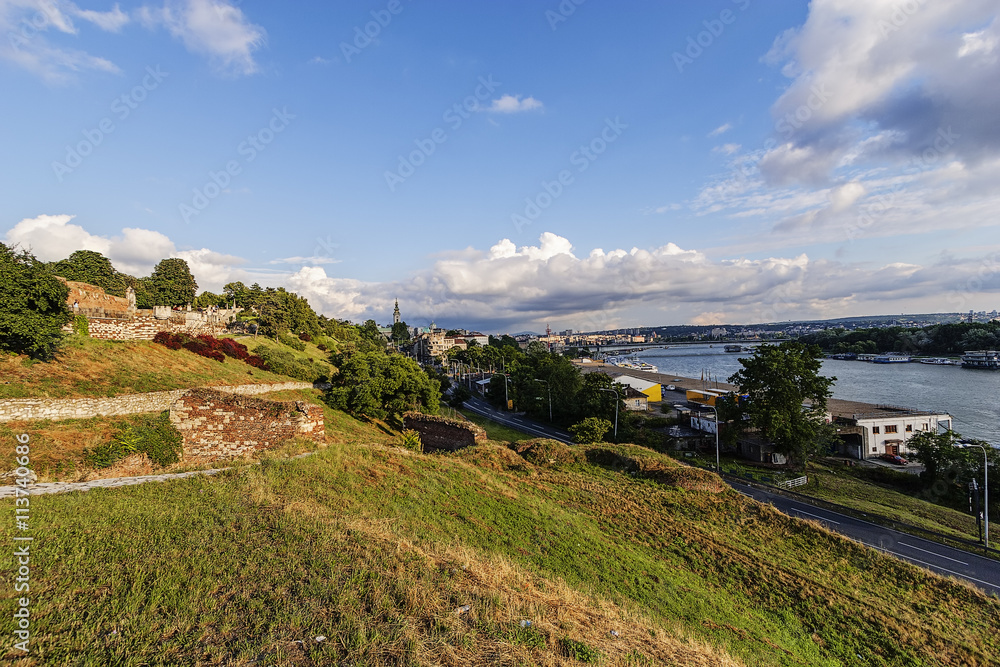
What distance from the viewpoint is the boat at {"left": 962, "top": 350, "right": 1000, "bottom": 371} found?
91.4 metres

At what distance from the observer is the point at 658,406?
53625mm

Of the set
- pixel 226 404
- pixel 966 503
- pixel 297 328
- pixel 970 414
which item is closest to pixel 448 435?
pixel 226 404

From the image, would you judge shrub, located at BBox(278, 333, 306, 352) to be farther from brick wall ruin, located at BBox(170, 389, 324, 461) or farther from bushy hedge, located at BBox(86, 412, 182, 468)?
brick wall ruin, located at BBox(170, 389, 324, 461)

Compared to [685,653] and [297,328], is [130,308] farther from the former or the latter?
[685,653]

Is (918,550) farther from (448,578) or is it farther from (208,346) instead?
(208,346)

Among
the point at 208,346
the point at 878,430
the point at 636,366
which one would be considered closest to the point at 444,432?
the point at 208,346

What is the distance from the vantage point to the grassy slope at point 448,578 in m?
4.89

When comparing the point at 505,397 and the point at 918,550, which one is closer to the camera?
the point at 918,550

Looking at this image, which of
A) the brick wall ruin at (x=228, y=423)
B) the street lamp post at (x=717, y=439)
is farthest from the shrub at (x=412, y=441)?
the street lamp post at (x=717, y=439)

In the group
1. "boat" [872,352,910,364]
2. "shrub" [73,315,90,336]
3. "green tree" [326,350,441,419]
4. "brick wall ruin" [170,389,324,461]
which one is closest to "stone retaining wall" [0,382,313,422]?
"brick wall ruin" [170,389,324,461]

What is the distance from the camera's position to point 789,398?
3297 centimetres

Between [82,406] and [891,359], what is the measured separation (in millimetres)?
158093

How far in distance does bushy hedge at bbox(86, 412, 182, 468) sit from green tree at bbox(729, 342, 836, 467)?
3618 centimetres

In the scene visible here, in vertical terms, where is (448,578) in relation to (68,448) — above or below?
below
